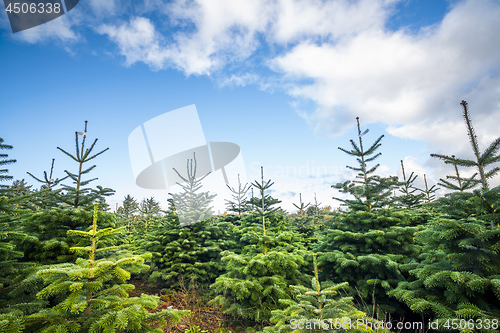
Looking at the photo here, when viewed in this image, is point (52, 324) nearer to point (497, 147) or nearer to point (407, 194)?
point (497, 147)

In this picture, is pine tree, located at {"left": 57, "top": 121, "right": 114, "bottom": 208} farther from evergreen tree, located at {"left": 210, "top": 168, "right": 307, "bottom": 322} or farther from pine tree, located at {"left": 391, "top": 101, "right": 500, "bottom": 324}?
pine tree, located at {"left": 391, "top": 101, "right": 500, "bottom": 324}

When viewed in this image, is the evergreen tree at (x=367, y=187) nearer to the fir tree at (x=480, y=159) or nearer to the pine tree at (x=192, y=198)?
the fir tree at (x=480, y=159)

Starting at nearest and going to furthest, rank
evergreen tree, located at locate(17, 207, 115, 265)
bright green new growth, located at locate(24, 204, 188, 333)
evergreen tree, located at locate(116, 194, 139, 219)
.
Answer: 1. bright green new growth, located at locate(24, 204, 188, 333)
2. evergreen tree, located at locate(17, 207, 115, 265)
3. evergreen tree, located at locate(116, 194, 139, 219)

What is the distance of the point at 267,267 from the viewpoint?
5.64 metres

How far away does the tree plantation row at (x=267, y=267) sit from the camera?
2916 millimetres

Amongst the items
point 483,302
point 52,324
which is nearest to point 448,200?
point 483,302

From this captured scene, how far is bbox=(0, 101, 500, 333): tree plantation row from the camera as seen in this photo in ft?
9.57

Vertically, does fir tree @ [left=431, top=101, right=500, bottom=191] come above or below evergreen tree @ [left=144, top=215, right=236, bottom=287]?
above

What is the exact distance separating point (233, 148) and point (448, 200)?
28.5 feet

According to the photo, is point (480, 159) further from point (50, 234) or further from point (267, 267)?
point (50, 234)

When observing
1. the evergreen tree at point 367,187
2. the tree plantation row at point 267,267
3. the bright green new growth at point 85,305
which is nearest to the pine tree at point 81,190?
the tree plantation row at point 267,267

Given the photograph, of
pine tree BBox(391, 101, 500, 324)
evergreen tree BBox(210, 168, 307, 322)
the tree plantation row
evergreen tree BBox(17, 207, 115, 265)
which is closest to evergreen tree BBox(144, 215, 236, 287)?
the tree plantation row

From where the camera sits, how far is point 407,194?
997 centimetres

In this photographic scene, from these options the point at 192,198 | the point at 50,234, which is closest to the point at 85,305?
the point at 50,234
